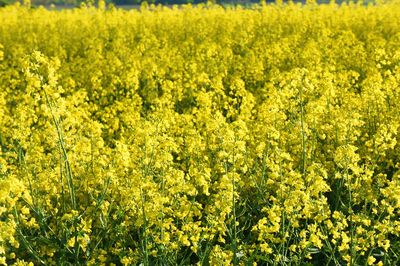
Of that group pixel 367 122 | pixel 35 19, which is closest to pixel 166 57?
pixel 367 122

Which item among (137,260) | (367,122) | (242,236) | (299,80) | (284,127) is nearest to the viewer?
(137,260)

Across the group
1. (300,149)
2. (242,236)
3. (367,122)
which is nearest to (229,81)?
(367,122)

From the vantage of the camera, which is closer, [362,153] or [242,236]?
[242,236]

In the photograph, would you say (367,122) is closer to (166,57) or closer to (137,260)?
(137,260)

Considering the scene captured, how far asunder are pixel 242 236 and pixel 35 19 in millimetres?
12139

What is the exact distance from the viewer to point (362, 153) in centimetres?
552

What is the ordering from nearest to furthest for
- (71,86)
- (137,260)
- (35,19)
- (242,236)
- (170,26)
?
1. (137,260)
2. (242,236)
3. (71,86)
4. (170,26)
5. (35,19)

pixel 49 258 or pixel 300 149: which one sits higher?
pixel 300 149

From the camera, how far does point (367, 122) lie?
584 cm

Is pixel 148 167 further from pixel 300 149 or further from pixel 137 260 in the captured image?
pixel 300 149

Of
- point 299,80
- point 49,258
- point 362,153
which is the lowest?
point 49,258

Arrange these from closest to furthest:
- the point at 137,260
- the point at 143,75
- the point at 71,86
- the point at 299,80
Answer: the point at 137,260, the point at 299,80, the point at 71,86, the point at 143,75

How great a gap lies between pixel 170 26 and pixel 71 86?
611 centimetres

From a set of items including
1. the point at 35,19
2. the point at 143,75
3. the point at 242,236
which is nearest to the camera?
the point at 242,236
